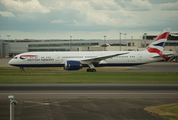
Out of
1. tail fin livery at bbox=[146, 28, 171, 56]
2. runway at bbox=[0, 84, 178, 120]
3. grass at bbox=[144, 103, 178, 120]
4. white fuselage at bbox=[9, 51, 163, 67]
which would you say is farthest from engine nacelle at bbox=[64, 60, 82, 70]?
grass at bbox=[144, 103, 178, 120]

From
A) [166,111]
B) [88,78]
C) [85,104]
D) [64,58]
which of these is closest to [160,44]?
[64,58]

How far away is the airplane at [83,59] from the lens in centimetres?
4191

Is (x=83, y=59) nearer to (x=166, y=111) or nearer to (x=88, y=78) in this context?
(x=88, y=78)

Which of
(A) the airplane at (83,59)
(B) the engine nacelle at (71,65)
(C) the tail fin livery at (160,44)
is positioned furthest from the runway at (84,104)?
(C) the tail fin livery at (160,44)

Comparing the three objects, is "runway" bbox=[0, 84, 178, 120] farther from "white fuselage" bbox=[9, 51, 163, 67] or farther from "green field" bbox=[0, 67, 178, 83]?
"white fuselage" bbox=[9, 51, 163, 67]

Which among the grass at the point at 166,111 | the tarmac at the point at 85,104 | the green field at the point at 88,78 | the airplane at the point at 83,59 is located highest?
the airplane at the point at 83,59

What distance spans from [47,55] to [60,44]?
80286 millimetres

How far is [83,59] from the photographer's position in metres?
43.3

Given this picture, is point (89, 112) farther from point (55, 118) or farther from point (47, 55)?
point (47, 55)

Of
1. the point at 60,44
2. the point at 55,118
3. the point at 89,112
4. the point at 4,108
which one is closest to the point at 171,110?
Answer: the point at 89,112

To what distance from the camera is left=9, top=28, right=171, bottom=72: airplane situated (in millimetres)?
41906

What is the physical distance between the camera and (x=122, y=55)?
Result: 4422 cm

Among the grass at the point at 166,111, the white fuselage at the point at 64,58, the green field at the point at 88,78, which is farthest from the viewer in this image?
the white fuselage at the point at 64,58

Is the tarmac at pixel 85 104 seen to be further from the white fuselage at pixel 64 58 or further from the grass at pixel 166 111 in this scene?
the white fuselage at pixel 64 58
